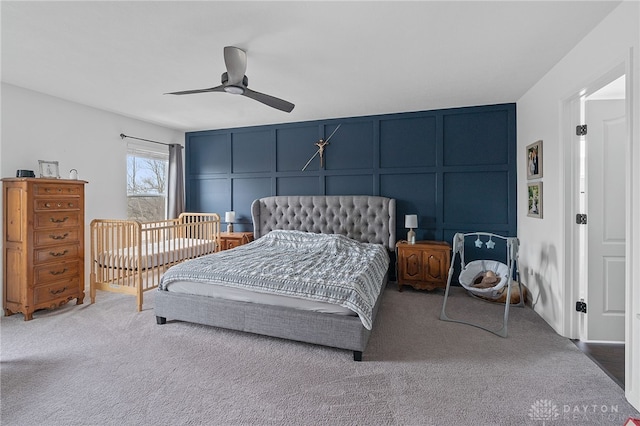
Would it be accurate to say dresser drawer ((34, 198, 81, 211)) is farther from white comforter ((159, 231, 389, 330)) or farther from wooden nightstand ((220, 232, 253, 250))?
wooden nightstand ((220, 232, 253, 250))

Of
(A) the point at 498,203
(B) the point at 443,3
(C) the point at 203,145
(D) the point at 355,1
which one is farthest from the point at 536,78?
(C) the point at 203,145

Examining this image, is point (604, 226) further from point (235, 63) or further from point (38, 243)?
point (38, 243)

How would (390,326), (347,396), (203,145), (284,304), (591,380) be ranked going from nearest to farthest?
(347,396) < (591,380) < (284,304) < (390,326) < (203,145)

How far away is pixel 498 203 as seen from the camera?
427 cm

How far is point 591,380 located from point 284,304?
2325mm

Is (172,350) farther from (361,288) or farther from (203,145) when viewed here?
(203,145)

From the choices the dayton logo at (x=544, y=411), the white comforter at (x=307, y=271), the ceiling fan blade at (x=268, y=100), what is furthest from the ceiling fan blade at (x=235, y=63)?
the dayton logo at (x=544, y=411)

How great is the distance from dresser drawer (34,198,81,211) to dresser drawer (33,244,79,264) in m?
0.45

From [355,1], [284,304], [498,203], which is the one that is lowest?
[284,304]

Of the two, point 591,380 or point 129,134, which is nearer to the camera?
point 591,380

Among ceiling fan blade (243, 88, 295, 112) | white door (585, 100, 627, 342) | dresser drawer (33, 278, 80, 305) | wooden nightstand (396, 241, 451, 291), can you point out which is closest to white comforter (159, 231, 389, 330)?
wooden nightstand (396, 241, 451, 291)

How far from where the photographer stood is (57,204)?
3393mm

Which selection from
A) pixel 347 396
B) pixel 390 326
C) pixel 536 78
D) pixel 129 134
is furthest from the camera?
pixel 129 134

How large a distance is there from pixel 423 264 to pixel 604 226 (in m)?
1.90
